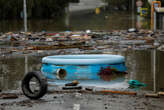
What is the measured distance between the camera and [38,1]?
66.1 m

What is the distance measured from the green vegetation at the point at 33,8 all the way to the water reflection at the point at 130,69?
41378 mm

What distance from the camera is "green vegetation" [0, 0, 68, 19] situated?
62.4 meters

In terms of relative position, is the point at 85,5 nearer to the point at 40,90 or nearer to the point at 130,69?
the point at 130,69

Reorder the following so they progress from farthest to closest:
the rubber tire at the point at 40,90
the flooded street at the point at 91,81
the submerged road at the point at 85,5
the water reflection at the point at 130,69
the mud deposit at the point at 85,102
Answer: the submerged road at the point at 85,5 < the water reflection at the point at 130,69 < the rubber tire at the point at 40,90 < the flooded street at the point at 91,81 < the mud deposit at the point at 85,102

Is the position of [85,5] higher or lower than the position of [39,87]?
higher

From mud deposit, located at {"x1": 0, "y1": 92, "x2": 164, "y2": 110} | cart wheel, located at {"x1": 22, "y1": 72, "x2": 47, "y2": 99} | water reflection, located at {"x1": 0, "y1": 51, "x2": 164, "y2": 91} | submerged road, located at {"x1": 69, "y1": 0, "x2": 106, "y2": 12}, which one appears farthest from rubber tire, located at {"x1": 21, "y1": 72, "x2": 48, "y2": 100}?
submerged road, located at {"x1": 69, "y1": 0, "x2": 106, "y2": 12}

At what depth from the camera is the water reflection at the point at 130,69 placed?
13828 mm

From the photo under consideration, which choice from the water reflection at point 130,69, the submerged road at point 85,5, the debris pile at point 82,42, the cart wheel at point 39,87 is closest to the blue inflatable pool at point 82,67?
the water reflection at point 130,69

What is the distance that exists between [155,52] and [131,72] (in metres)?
6.85

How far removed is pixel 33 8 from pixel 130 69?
5316 centimetres

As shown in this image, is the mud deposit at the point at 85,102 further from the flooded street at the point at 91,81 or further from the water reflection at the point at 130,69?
the water reflection at the point at 130,69

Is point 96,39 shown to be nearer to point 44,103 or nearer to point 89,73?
point 89,73

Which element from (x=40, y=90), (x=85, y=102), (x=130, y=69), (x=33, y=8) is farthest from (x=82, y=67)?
(x=33, y=8)

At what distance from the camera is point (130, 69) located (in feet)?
54.8
